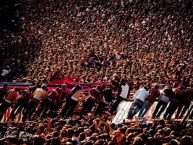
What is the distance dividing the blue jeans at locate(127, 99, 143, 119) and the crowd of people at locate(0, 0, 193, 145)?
0.04 metres

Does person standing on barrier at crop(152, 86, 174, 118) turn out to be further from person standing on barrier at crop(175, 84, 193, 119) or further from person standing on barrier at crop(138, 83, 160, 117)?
person standing on barrier at crop(175, 84, 193, 119)

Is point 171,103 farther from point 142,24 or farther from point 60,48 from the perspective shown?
point 142,24

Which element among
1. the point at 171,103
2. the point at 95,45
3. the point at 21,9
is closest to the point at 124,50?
the point at 95,45

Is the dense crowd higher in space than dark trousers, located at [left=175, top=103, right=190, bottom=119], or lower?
→ higher

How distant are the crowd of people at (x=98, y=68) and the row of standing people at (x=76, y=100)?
0.13 ft

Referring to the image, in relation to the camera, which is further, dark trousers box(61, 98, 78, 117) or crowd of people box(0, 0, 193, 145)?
dark trousers box(61, 98, 78, 117)

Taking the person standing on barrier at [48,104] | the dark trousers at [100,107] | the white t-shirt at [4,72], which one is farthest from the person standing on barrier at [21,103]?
the white t-shirt at [4,72]

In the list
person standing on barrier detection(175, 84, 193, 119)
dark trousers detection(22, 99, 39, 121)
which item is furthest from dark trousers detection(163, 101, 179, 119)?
dark trousers detection(22, 99, 39, 121)

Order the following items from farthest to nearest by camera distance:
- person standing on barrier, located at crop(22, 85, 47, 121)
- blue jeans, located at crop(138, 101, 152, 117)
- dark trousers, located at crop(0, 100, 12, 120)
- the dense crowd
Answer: the dense crowd
person standing on barrier, located at crop(22, 85, 47, 121)
dark trousers, located at crop(0, 100, 12, 120)
blue jeans, located at crop(138, 101, 152, 117)

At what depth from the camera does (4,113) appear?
800 inches

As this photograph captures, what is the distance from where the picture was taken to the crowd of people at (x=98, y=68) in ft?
45.4

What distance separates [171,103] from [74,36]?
83.3 feet

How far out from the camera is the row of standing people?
19.0 metres

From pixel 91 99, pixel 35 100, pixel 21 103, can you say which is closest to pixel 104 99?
pixel 91 99
